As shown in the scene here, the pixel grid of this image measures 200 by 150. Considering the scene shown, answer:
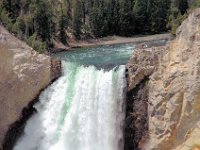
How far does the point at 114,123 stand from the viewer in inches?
939

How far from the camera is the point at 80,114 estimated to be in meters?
24.5

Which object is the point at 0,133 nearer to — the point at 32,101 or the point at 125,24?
the point at 32,101

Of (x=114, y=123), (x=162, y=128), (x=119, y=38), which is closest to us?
(x=162, y=128)

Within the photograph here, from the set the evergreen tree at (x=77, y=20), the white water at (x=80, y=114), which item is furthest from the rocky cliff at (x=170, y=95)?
the evergreen tree at (x=77, y=20)

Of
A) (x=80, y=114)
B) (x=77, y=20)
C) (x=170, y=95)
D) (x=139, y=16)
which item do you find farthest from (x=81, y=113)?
(x=139, y=16)

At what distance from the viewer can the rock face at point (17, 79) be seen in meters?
24.8

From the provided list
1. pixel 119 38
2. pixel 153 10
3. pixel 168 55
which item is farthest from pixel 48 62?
pixel 153 10

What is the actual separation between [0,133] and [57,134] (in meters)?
2.65

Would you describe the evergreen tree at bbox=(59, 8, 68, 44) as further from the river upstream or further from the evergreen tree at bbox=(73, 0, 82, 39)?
the river upstream

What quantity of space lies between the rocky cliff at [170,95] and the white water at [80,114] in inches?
34.7

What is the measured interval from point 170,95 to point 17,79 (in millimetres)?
7701

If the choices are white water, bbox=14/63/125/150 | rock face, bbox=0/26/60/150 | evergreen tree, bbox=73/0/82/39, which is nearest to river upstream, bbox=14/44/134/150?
white water, bbox=14/63/125/150

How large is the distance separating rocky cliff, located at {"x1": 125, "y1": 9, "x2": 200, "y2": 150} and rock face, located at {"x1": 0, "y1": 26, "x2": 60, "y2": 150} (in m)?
4.73

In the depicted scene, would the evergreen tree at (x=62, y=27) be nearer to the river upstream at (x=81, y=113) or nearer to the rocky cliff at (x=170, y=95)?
the river upstream at (x=81, y=113)
